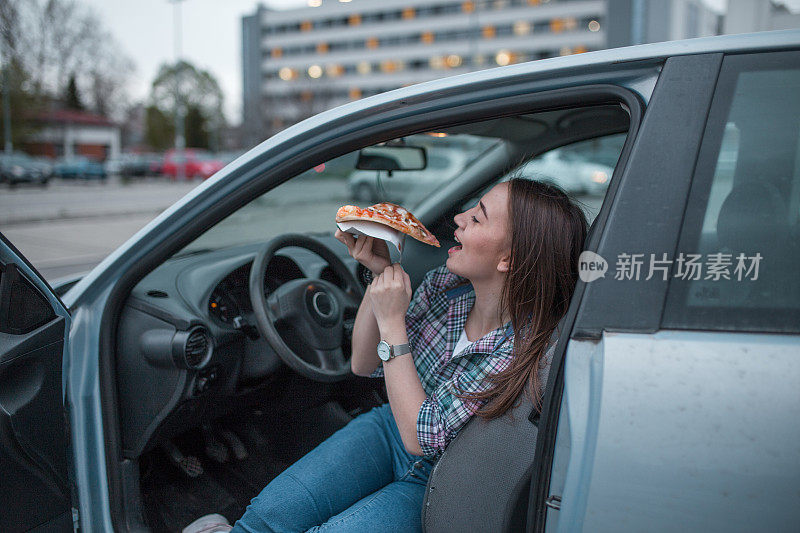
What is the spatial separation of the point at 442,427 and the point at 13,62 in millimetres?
37917

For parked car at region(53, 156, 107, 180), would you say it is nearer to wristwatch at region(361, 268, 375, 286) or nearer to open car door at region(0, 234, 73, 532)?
wristwatch at region(361, 268, 375, 286)

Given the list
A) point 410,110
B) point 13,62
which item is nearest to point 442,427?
point 410,110

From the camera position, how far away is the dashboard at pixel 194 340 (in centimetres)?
185

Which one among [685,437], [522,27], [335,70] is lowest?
[685,437]

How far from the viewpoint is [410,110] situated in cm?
146

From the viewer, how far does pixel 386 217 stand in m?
1.58

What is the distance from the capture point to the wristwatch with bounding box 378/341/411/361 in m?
1.56

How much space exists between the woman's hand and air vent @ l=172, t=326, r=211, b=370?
23.4 inches

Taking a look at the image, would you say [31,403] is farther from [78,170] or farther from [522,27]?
[522,27]

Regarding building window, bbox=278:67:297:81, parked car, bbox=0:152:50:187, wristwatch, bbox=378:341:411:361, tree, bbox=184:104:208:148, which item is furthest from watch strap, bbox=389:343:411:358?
building window, bbox=278:67:297:81

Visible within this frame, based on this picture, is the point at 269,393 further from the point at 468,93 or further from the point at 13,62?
the point at 13,62

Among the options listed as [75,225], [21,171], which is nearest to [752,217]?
[75,225]

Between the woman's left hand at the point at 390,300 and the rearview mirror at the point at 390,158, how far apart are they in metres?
0.67

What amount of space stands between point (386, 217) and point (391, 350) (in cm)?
35
